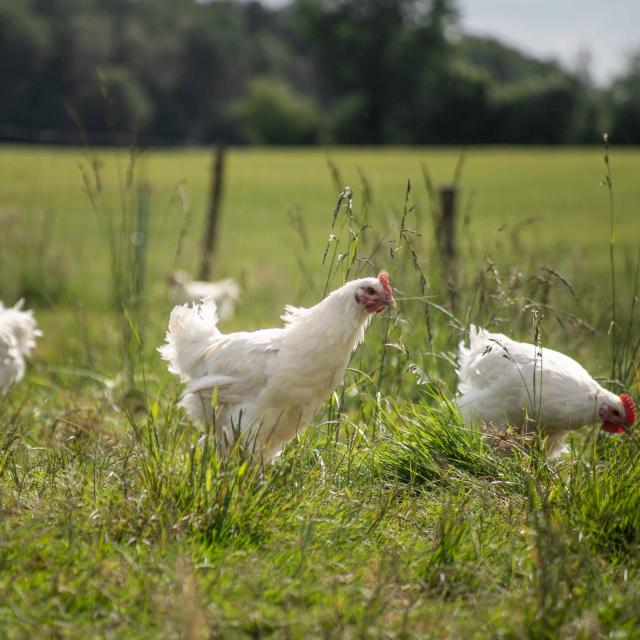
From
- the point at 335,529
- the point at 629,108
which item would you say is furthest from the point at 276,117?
the point at 335,529

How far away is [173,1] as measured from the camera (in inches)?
3477

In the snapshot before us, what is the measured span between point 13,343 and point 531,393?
139 inches

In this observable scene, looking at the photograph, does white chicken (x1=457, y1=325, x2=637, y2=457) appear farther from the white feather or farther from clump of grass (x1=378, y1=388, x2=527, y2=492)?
clump of grass (x1=378, y1=388, x2=527, y2=492)

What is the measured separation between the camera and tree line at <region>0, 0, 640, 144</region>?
52156mm

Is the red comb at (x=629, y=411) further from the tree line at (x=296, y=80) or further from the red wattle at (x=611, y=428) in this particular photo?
the tree line at (x=296, y=80)

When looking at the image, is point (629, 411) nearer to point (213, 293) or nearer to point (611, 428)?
point (611, 428)

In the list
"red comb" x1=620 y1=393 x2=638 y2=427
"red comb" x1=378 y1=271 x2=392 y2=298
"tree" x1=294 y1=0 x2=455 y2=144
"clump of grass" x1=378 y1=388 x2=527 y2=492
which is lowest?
"clump of grass" x1=378 y1=388 x2=527 y2=492

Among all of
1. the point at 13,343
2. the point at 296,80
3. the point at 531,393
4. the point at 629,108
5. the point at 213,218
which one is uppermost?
the point at 296,80

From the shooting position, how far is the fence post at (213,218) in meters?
10.1

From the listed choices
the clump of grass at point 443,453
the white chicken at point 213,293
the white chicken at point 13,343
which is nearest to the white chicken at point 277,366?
the clump of grass at point 443,453

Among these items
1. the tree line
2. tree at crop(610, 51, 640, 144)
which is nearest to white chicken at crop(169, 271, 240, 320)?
tree at crop(610, 51, 640, 144)

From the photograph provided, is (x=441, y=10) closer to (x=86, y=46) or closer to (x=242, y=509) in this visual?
(x=86, y=46)

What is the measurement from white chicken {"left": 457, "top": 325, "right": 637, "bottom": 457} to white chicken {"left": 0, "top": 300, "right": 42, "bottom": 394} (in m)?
3.00

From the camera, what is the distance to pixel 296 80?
86562 mm
